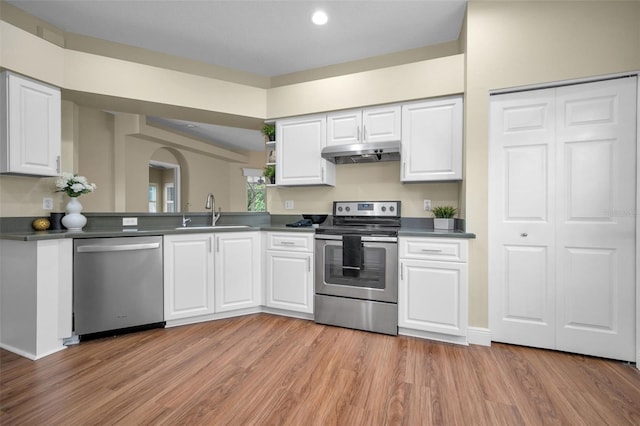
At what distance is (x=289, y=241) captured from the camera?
2965 millimetres

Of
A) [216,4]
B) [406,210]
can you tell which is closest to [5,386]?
[216,4]

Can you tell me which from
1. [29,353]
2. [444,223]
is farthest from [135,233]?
[444,223]

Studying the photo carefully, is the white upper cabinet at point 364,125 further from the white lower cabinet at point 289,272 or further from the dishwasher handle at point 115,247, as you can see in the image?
the dishwasher handle at point 115,247

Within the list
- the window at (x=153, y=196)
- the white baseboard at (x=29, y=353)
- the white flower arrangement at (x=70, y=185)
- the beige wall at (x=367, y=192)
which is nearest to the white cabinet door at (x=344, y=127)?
the beige wall at (x=367, y=192)

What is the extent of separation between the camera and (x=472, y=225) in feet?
7.84

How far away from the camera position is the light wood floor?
4.99ft

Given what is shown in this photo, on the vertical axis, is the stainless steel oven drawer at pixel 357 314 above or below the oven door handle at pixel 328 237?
below

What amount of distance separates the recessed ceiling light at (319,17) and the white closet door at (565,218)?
5.35 ft

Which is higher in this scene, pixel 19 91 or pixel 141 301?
pixel 19 91

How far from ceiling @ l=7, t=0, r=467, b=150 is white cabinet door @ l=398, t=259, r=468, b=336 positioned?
7.15ft

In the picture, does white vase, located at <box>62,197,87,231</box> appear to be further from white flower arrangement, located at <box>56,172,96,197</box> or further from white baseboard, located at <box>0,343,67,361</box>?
white baseboard, located at <box>0,343,67,361</box>

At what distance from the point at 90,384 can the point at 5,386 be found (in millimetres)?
498

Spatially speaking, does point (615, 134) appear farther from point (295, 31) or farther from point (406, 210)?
point (295, 31)

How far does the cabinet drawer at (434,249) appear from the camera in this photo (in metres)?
2.35
